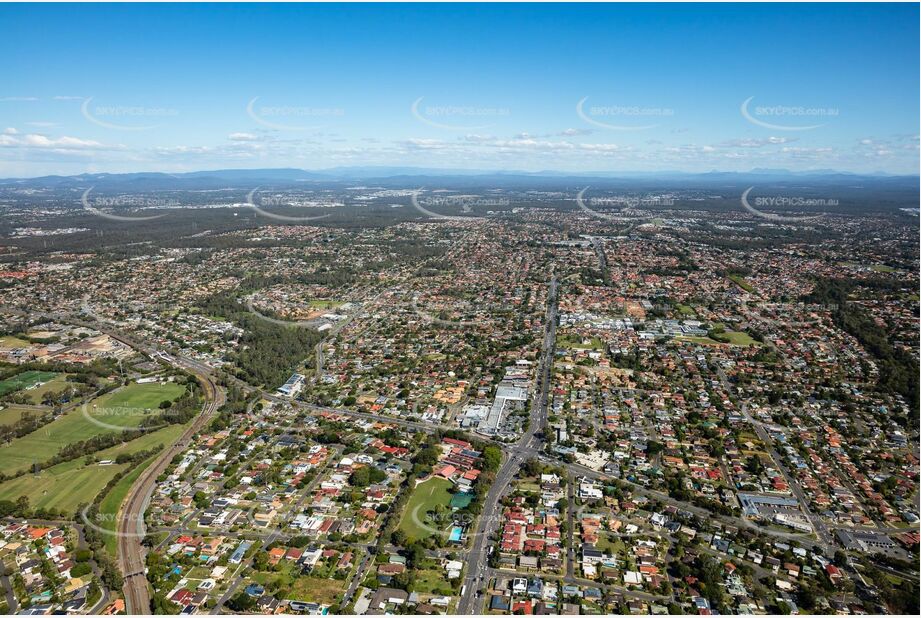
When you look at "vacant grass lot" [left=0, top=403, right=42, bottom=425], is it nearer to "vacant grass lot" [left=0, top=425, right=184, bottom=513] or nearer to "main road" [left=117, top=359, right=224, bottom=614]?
"vacant grass lot" [left=0, top=425, right=184, bottom=513]

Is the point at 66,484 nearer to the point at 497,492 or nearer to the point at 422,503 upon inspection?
the point at 422,503

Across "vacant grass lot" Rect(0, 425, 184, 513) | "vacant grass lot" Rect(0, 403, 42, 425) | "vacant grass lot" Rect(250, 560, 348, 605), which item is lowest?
"vacant grass lot" Rect(0, 425, 184, 513)

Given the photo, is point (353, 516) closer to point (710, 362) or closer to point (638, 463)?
point (638, 463)

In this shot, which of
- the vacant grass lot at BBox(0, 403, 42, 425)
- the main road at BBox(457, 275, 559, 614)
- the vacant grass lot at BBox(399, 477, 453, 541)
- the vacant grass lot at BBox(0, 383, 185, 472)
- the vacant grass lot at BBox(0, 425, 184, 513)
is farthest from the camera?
A: the vacant grass lot at BBox(0, 403, 42, 425)

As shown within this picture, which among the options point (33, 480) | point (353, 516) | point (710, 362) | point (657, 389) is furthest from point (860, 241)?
point (33, 480)

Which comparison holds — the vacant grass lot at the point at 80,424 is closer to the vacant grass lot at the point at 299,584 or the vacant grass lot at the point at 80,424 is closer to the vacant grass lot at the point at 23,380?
the vacant grass lot at the point at 23,380

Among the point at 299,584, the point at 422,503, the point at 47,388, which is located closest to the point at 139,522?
the point at 299,584

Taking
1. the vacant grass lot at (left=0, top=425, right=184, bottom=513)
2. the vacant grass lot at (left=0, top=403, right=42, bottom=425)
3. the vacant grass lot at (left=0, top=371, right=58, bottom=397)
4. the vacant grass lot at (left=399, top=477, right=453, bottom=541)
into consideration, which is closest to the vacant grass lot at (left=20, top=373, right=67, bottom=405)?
the vacant grass lot at (left=0, top=371, right=58, bottom=397)
